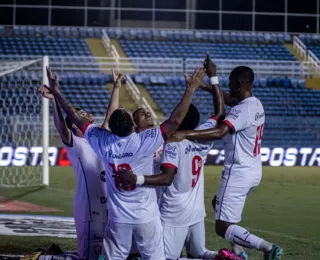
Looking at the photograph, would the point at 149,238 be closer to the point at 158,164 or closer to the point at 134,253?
the point at 134,253

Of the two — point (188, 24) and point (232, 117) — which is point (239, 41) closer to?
point (188, 24)

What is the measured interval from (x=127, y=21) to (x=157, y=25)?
1.47m

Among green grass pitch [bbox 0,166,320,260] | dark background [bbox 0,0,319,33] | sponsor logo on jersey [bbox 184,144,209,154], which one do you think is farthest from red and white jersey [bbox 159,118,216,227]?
dark background [bbox 0,0,319,33]

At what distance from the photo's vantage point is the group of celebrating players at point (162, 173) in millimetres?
7109

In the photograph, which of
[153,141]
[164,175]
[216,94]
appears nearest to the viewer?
[153,141]

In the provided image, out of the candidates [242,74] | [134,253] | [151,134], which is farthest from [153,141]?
[242,74]

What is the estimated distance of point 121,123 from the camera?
7082 mm

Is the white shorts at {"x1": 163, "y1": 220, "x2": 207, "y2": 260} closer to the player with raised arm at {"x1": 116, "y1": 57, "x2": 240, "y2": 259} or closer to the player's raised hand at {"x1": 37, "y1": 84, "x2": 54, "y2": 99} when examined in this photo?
the player with raised arm at {"x1": 116, "y1": 57, "x2": 240, "y2": 259}

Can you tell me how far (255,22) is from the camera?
39250 mm

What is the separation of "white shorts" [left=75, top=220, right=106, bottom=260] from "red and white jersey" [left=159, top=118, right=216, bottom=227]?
873 mm

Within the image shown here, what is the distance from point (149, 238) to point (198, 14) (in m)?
32.2

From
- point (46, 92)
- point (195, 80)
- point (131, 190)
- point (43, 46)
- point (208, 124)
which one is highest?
point (43, 46)

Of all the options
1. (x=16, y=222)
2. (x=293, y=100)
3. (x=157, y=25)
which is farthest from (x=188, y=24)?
(x=16, y=222)

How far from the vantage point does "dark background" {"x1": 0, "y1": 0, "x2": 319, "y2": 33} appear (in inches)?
1470
